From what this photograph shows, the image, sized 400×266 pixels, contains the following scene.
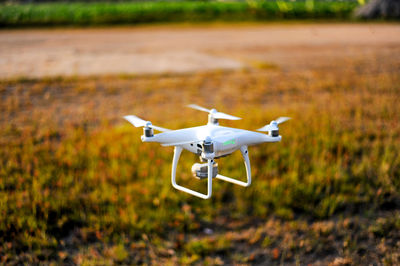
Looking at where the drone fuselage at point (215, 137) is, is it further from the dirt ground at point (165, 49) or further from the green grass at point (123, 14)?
the green grass at point (123, 14)

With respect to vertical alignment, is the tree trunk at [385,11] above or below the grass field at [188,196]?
above

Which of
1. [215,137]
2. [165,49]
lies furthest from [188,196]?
[165,49]

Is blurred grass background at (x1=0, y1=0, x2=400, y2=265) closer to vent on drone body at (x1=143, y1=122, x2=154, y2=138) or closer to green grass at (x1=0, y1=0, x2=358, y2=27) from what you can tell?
vent on drone body at (x1=143, y1=122, x2=154, y2=138)

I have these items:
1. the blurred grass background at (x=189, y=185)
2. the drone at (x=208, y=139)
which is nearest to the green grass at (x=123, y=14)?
the blurred grass background at (x=189, y=185)

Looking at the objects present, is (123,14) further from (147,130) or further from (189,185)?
(147,130)

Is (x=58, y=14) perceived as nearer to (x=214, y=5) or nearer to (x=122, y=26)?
(x=122, y=26)

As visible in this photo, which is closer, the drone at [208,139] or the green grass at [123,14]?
the drone at [208,139]

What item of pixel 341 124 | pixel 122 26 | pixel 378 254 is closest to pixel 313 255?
pixel 378 254
